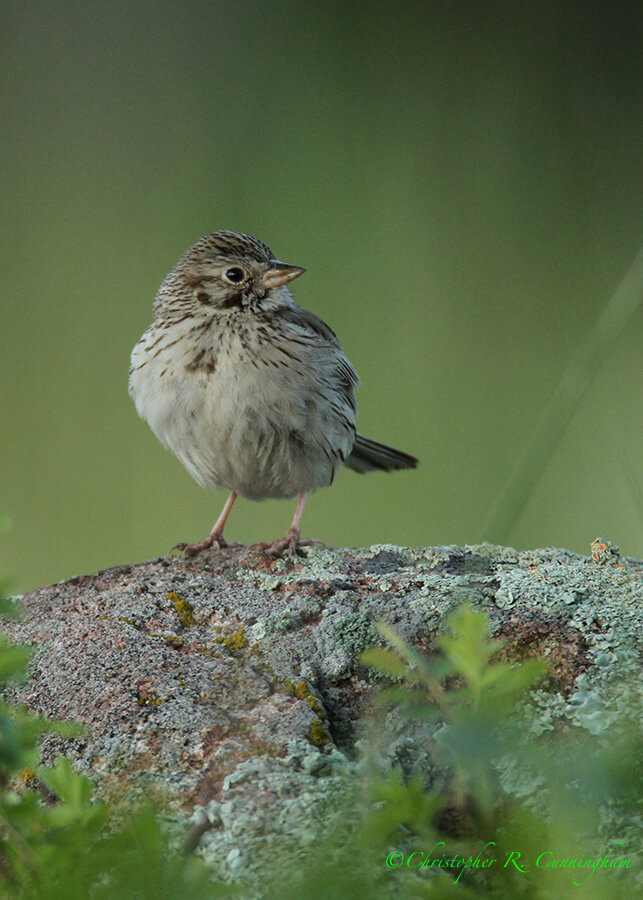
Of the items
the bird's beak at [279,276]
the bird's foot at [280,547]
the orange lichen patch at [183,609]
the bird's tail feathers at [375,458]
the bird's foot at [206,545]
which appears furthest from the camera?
the bird's tail feathers at [375,458]

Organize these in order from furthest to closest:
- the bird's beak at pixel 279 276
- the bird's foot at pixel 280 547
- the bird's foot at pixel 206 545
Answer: the bird's beak at pixel 279 276 → the bird's foot at pixel 206 545 → the bird's foot at pixel 280 547

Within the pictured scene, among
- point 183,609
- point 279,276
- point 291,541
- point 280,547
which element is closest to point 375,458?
point 279,276

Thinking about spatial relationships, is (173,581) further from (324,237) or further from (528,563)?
(324,237)

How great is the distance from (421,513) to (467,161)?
64.1 inches

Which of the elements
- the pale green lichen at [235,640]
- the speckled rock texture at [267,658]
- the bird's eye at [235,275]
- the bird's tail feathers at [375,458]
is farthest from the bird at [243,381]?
the pale green lichen at [235,640]

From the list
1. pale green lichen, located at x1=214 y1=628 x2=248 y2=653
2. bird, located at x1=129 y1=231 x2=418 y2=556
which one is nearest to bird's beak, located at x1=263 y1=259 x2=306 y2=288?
bird, located at x1=129 y1=231 x2=418 y2=556

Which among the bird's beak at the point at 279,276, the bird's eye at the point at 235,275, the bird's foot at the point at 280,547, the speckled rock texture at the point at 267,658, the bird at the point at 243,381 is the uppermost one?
the bird's beak at the point at 279,276

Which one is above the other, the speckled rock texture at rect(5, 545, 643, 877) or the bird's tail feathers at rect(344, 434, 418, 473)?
the bird's tail feathers at rect(344, 434, 418, 473)

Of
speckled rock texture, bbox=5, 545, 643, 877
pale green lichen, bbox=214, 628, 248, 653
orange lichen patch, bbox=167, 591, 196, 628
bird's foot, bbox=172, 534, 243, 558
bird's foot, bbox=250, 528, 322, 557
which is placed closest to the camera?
speckled rock texture, bbox=5, 545, 643, 877

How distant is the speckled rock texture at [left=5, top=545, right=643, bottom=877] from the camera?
1425mm

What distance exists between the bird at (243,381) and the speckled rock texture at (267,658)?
2.49ft

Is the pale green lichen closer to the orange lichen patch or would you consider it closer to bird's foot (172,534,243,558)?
the orange lichen patch

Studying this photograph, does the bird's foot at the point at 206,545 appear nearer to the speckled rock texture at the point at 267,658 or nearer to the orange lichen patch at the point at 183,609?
the speckled rock texture at the point at 267,658

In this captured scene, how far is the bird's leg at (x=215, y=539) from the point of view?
3160mm
